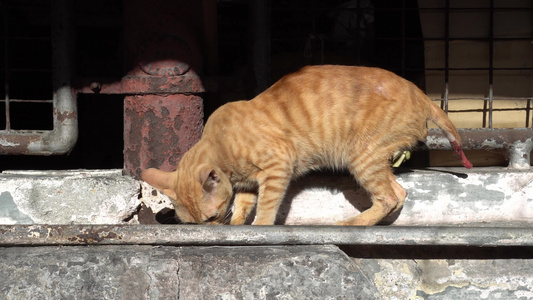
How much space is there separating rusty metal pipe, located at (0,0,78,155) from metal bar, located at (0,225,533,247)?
892 millimetres

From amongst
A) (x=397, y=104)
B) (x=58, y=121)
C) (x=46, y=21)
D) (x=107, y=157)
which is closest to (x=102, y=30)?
(x=46, y=21)

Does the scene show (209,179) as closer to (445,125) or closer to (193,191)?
(193,191)

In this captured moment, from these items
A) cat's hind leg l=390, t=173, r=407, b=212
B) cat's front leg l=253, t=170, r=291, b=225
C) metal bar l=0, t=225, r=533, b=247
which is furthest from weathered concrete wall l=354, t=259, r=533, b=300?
cat's front leg l=253, t=170, r=291, b=225

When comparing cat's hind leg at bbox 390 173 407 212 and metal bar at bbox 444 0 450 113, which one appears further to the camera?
metal bar at bbox 444 0 450 113

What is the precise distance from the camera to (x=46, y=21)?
5.13 metres

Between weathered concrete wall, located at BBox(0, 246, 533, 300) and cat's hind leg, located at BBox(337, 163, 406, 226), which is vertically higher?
cat's hind leg, located at BBox(337, 163, 406, 226)

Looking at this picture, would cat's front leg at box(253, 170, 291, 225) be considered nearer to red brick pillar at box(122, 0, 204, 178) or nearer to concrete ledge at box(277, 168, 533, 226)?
concrete ledge at box(277, 168, 533, 226)

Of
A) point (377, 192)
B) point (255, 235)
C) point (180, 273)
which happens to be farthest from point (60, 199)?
point (377, 192)

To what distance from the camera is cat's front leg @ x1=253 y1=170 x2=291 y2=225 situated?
3.47m

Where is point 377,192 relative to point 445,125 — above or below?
below

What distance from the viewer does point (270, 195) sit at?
3.48 m

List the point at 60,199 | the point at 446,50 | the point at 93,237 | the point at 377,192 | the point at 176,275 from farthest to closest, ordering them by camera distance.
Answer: the point at 446,50 → the point at 60,199 → the point at 377,192 → the point at 93,237 → the point at 176,275

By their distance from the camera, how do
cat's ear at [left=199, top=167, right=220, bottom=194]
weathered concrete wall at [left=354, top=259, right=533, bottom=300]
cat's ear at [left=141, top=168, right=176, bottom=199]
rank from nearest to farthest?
weathered concrete wall at [left=354, top=259, right=533, bottom=300]
cat's ear at [left=199, top=167, right=220, bottom=194]
cat's ear at [left=141, top=168, right=176, bottom=199]

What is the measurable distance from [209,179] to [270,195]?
13.7 inches
